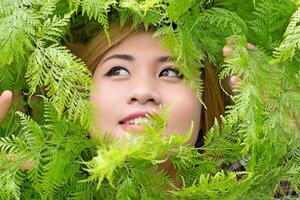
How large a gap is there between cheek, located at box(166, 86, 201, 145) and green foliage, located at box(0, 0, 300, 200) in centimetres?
5

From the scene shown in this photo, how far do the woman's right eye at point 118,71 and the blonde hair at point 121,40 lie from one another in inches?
2.1

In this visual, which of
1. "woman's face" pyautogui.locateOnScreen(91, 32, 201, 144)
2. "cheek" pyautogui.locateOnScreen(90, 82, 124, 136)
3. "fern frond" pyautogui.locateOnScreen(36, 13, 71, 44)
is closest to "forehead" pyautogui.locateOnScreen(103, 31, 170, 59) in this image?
"woman's face" pyautogui.locateOnScreen(91, 32, 201, 144)

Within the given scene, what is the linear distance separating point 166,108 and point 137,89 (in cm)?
23

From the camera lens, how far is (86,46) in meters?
1.60

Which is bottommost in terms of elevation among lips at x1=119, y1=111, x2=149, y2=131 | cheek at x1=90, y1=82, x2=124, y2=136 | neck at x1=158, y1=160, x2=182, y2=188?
neck at x1=158, y1=160, x2=182, y2=188

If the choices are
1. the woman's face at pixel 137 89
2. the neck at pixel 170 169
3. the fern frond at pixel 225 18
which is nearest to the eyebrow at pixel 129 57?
the woman's face at pixel 137 89

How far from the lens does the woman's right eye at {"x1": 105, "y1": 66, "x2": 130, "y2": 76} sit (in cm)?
150

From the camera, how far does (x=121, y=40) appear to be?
1.51 m

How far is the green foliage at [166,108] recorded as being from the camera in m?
1.31

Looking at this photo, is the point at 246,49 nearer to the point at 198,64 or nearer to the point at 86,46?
the point at 198,64

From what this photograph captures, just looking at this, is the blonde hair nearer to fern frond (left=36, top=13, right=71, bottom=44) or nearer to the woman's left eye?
the woman's left eye

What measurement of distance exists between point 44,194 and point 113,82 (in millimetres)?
318

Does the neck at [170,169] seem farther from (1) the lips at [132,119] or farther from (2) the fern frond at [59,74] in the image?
(2) the fern frond at [59,74]

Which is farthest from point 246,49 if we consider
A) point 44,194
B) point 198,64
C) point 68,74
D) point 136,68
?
point 44,194
